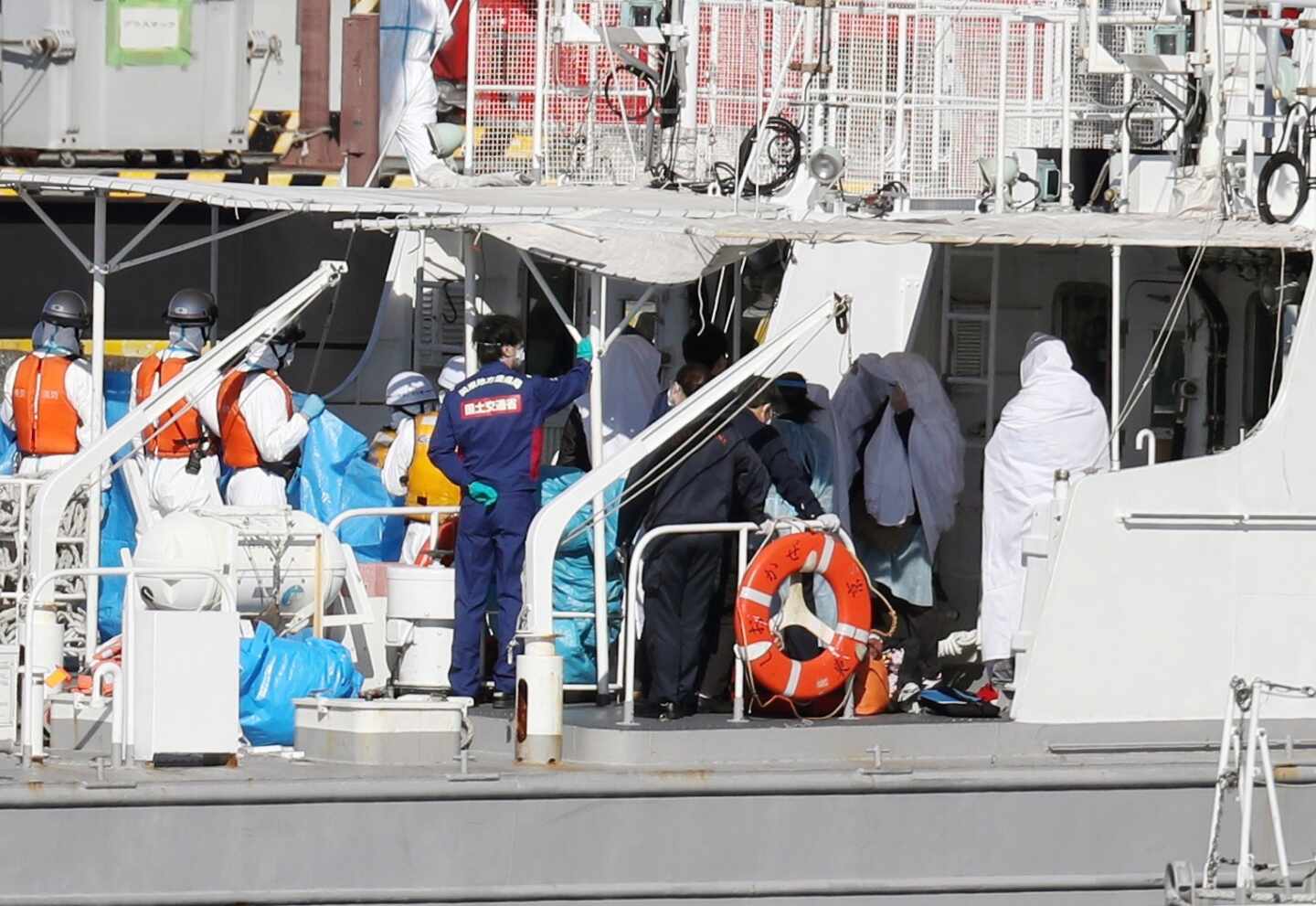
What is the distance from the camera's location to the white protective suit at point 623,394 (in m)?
9.89

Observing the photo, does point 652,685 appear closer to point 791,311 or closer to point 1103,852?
point 1103,852

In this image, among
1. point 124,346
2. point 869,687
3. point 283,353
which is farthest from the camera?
point 124,346

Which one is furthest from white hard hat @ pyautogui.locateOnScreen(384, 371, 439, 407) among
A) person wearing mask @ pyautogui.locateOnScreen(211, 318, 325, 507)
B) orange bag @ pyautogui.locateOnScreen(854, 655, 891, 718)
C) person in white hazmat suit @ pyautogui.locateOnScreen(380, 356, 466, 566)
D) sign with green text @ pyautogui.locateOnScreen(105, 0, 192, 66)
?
sign with green text @ pyautogui.locateOnScreen(105, 0, 192, 66)

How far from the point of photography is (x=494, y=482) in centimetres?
899

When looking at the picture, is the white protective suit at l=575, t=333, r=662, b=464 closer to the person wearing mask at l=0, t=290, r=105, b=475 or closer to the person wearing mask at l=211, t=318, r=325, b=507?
the person wearing mask at l=211, t=318, r=325, b=507

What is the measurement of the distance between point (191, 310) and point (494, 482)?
2219mm

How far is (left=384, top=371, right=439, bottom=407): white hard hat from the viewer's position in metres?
10.5

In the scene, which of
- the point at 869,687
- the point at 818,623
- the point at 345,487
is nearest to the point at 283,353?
the point at 345,487

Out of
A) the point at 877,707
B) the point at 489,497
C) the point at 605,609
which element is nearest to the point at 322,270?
the point at 489,497

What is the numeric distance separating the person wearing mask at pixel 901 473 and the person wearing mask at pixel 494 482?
1.20 meters

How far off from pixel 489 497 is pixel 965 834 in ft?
7.03

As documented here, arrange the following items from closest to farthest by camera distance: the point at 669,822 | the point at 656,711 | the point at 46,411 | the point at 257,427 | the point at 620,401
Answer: the point at 669,822
the point at 656,711
the point at 620,401
the point at 257,427
the point at 46,411

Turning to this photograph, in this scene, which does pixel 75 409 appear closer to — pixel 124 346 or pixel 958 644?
pixel 124 346

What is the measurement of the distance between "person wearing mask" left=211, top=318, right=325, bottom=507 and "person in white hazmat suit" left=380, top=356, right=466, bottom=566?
396mm
